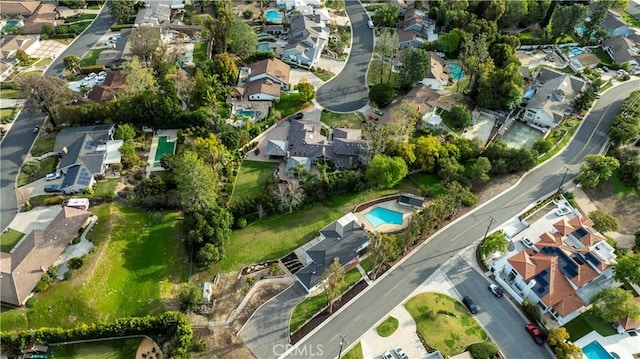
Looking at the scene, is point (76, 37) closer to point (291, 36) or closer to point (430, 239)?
point (291, 36)

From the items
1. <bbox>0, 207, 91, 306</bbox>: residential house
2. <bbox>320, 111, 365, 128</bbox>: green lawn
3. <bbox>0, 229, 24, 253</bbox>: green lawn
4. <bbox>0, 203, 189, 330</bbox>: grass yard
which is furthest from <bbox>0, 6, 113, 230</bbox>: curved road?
<bbox>320, 111, 365, 128</bbox>: green lawn

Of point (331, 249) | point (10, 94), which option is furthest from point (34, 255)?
point (10, 94)

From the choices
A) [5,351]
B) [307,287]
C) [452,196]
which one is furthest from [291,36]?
[5,351]

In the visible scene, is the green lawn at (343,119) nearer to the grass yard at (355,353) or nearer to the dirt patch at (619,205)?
the dirt patch at (619,205)

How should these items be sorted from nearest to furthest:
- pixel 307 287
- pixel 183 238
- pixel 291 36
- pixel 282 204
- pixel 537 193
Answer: pixel 307 287
pixel 183 238
pixel 282 204
pixel 537 193
pixel 291 36

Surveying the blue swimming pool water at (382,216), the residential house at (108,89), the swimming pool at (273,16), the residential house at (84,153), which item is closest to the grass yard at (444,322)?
the blue swimming pool water at (382,216)

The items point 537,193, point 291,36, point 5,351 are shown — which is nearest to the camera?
point 5,351
